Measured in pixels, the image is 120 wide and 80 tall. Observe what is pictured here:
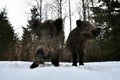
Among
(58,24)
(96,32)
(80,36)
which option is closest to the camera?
(58,24)

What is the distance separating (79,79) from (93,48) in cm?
2098

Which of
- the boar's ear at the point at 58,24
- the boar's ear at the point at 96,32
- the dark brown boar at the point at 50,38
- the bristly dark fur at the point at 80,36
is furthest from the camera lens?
the bristly dark fur at the point at 80,36

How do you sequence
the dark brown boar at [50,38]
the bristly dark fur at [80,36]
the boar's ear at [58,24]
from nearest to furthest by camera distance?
1. the dark brown boar at [50,38]
2. the boar's ear at [58,24]
3. the bristly dark fur at [80,36]

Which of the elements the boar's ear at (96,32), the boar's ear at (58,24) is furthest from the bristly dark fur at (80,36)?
the boar's ear at (58,24)

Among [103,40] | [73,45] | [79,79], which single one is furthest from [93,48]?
[79,79]

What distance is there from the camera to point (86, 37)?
8359 mm

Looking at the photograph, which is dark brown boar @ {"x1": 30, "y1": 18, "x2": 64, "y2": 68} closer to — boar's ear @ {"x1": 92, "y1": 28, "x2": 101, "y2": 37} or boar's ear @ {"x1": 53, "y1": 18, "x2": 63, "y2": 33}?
boar's ear @ {"x1": 53, "y1": 18, "x2": 63, "y2": 33}

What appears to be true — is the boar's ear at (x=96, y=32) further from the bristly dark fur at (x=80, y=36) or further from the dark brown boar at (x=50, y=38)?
the dark brown boar at (x=50, y=38)

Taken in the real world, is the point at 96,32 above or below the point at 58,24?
below

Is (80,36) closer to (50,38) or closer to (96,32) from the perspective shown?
(96,32)

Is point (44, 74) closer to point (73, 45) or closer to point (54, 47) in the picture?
point (54, 47)

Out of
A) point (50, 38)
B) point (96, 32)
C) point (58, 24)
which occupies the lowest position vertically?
point (50, 38)

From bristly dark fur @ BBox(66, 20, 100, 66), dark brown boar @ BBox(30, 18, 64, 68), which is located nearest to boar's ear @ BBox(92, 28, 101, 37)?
bristly dark fur @ BBox(66, 20, 100, 66)

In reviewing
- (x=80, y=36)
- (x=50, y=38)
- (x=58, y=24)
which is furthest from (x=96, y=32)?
(x=50, y=38)
